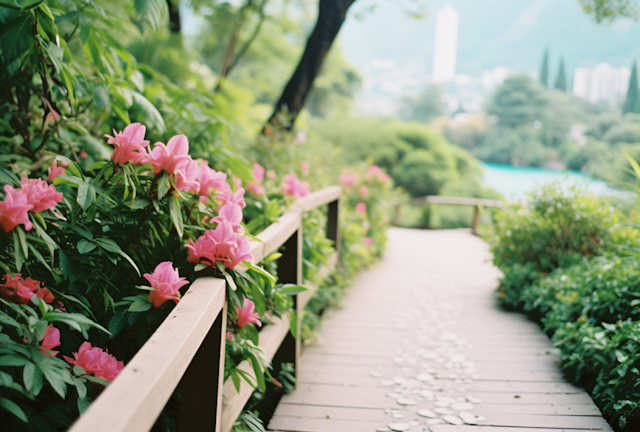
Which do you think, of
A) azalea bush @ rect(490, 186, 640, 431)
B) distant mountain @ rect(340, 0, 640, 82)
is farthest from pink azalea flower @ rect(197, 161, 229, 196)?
distant mountain @ rect(340, 0, 640, 82)

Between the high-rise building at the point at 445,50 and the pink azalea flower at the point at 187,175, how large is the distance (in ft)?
95.1

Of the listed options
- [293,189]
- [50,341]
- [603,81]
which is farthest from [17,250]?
[603,81]

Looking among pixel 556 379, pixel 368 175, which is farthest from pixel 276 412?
pixel 368 175

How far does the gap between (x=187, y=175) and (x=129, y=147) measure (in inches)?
6.5

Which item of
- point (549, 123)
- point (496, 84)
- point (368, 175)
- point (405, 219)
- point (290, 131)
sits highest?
point (496, 84)

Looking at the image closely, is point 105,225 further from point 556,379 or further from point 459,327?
point 459,327

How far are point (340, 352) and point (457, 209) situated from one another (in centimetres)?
1378

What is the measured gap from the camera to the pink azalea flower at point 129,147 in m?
1.20

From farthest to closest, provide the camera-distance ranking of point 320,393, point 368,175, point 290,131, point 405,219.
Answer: point 405,219 < point 368,175 < point 290,131 < point 320,393

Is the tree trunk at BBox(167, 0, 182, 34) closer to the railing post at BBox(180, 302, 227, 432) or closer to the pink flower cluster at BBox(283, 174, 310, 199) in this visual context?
the pink flower cluster at BBox(283, 174, 310, 199)

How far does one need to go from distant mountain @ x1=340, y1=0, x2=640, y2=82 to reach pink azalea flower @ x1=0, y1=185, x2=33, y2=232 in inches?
235

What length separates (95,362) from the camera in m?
1.04

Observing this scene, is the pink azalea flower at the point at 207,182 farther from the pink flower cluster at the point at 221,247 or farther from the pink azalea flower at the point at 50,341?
the pink azalea flower at the point at 50,341

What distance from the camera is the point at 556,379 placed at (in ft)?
8.40
